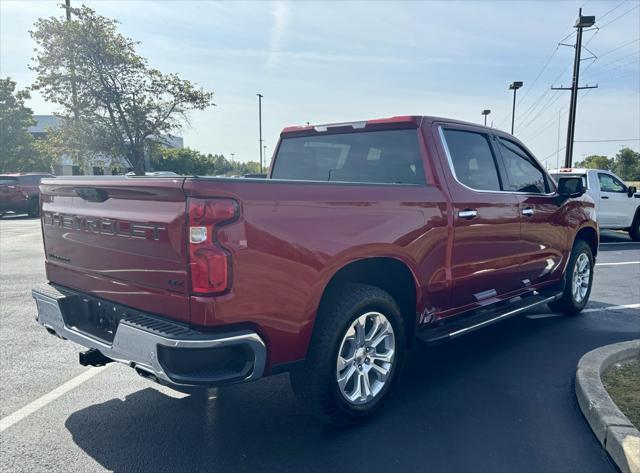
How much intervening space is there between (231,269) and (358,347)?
121cm

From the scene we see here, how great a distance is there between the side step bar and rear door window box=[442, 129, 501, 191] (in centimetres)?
108

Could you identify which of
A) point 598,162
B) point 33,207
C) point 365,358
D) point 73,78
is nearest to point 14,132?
point 73,78

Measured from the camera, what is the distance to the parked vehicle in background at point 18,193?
64.8 feet

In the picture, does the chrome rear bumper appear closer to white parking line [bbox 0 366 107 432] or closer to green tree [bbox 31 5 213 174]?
white parking line [bbox 0 366 107 432]

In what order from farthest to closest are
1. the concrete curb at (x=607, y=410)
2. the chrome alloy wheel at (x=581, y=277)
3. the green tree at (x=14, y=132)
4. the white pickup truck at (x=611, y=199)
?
1. the green tree at (x=14, y=132)
2. the white pickup truck at (x=611, y=199)
3. the chrome alloy wheel at (x=581, y=277)
4. the concrete curb at (x=607, y=410)

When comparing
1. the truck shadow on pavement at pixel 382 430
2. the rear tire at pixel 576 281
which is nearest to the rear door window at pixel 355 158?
the truck shadow on pavement at pixel 382 430

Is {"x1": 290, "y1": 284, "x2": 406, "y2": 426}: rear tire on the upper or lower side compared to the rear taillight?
lower

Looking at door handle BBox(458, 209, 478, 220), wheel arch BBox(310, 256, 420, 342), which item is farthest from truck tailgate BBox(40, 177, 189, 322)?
door handle BBox(458, 209, 478, 220)

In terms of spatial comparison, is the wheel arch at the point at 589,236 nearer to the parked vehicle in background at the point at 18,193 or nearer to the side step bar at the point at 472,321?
the side step bar at the point at 472,321

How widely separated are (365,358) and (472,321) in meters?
1.23

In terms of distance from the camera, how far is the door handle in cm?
405

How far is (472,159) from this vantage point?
4492 mm

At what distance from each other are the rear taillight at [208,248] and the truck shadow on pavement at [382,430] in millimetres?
1103

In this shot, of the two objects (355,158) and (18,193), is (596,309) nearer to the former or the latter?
(355,158)
